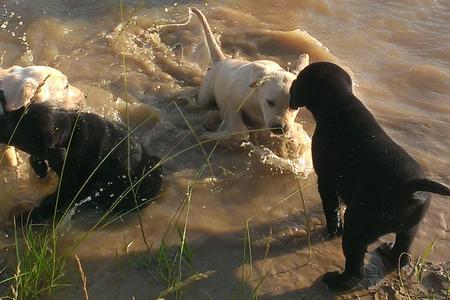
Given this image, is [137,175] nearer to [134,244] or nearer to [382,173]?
[134,244]

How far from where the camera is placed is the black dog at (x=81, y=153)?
4.51 meters

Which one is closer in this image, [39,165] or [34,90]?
[34,90]

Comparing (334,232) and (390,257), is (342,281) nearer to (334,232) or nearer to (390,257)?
(390,257)

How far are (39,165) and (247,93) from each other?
1.97 meters

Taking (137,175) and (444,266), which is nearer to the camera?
(444,266)

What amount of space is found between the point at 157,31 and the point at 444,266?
4638 millimetres

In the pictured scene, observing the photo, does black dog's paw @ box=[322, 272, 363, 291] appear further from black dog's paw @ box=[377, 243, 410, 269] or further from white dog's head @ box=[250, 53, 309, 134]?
white dog's head @ box=[250, 53, 309, 134]

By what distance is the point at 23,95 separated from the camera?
4414 millimetres

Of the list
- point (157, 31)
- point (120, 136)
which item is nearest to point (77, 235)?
point (120, 136)

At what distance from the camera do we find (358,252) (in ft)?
13.0

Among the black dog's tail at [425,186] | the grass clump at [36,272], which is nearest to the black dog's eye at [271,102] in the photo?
the black dog's tail at [425,186]

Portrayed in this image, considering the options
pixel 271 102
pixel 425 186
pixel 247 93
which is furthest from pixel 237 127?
pixel 425 186

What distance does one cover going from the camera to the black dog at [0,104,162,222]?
178 inches

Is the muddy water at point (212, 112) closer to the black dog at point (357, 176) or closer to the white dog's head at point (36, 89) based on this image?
the black dog at point (357, 176)
